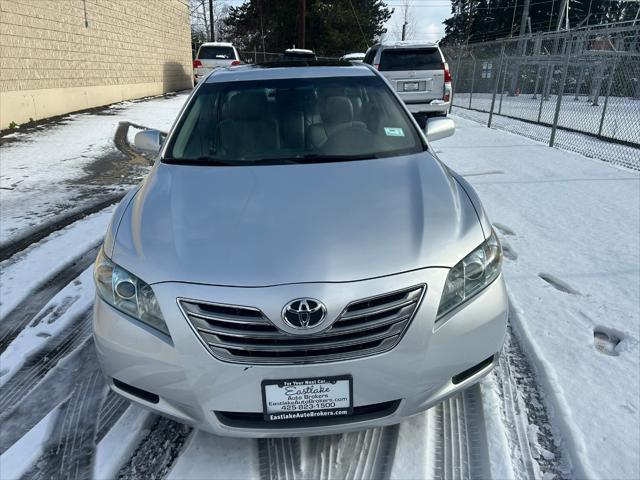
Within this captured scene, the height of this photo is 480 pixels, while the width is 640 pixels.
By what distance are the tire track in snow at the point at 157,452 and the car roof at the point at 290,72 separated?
2.33 metres

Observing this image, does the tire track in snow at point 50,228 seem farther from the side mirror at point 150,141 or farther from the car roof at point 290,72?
the car roof at point 290,72

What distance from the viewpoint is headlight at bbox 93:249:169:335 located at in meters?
1.90

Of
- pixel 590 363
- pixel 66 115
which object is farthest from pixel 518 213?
pixel 66 115

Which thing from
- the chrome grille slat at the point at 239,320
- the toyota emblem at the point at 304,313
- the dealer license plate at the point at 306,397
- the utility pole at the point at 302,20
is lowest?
the dealer license plate at the point at 306,397

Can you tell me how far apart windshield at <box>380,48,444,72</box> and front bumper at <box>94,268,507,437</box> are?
34.1 ft

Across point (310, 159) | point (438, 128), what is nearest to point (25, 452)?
point (310, 159)

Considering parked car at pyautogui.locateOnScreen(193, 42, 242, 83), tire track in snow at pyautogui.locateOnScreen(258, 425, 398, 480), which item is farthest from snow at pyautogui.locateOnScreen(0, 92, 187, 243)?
parked car at pyautogui.locateOnScreen(193, 42, 242, 83)

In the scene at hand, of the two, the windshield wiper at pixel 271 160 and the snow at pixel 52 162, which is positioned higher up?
the windshield wiper at pixel 271 160

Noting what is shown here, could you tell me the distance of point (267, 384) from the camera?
5.87 feet

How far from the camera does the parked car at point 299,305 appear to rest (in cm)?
179

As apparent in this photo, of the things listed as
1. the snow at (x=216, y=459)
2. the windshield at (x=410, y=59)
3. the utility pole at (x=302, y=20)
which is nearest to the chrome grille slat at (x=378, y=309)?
the snow at (x=216, y=459)

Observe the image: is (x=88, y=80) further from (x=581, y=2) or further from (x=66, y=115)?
(x=581, y=2)

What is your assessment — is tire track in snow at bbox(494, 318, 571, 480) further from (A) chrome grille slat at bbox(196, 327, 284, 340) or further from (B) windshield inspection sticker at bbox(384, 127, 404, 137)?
(B) windshield inspection sticker at bbox(384, 127, 404, 137)

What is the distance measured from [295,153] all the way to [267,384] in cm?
155
